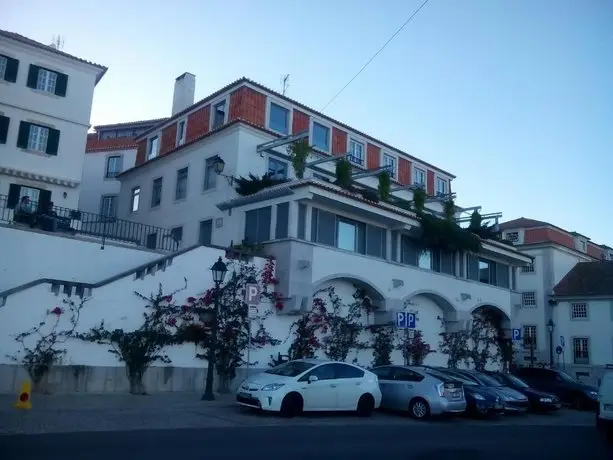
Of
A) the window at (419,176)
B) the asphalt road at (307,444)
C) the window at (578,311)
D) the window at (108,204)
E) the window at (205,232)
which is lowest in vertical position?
the asphalt road at (307,444)

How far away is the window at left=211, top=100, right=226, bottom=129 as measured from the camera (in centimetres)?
3044

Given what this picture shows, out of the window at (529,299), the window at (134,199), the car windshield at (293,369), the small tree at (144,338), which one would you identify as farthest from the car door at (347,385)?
the window at (529,299)

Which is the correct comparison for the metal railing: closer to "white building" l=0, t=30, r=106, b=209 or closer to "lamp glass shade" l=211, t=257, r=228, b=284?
"white building" l=0, t=30, r=106, b=209

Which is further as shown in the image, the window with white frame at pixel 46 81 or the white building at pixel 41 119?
the window with white frame at pixel 46 81

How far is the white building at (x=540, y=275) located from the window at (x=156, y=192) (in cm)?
2912

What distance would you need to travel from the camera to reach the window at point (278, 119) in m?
30.2

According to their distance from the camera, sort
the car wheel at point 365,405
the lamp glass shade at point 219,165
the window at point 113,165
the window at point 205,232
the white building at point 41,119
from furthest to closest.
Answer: the window at point 113,165
the window at point 205,232
the white building at point 41,119
the lamp glass shade at point 219,165
the car wheel at point 365,405

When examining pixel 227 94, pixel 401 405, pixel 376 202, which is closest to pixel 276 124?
pixel 227 94

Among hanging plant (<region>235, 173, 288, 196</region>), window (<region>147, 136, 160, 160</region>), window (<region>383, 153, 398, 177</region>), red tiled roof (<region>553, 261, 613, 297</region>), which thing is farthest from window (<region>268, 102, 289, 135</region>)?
red tiled roof (<region>553, 261, 613, 297</region>)

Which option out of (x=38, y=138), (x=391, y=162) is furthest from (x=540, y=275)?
(x=38, y=138)

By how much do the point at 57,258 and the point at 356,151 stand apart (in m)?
18.5

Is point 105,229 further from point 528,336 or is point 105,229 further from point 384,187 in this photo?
point 528,336

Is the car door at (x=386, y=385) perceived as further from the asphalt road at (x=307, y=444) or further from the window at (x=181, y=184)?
the window at (x=181, y=184)

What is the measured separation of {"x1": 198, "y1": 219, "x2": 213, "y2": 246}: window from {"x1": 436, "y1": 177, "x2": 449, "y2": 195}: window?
18.1 meters
